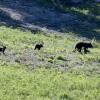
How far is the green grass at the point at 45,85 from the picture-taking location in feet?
82.3

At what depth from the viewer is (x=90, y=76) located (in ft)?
103

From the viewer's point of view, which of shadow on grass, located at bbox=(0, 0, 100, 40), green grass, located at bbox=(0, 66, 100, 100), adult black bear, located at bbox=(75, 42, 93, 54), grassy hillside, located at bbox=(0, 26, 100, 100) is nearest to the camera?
green grass, located at bbox=(0, 66, 100, 100)

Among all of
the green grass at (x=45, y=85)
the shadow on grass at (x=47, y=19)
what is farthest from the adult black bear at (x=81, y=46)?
the shadow on grass at (x=47, y=19)

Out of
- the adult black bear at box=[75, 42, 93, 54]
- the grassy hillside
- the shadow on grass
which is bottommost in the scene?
the shadow on grass

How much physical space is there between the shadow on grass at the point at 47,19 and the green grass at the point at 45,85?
22.7 meters

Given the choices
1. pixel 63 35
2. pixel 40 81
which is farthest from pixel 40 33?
pixel 40 81

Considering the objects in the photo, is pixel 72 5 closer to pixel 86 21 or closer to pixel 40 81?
pixel 86 21

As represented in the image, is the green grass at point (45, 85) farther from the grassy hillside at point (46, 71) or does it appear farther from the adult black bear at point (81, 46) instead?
the adult black bear at point (81, 46)

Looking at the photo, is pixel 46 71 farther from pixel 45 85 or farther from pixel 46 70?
pixel 45 85

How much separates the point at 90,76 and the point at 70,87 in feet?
13.9

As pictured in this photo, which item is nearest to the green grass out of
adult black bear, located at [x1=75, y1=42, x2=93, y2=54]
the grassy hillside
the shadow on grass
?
the grassy hillside

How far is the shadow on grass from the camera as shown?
54.6 meters

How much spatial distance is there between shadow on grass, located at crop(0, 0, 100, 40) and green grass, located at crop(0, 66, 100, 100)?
2269 cm

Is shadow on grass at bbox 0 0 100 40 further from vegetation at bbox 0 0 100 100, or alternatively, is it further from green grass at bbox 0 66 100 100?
green grass at bbox 0 66 100 100
